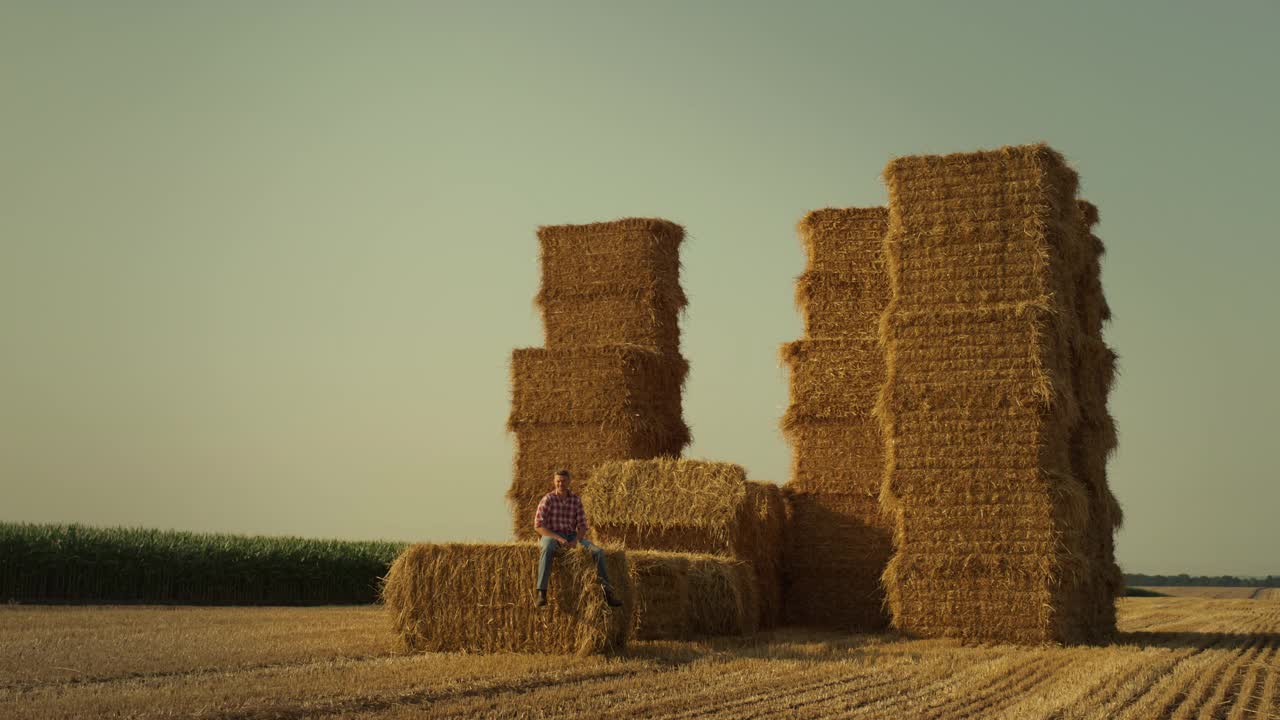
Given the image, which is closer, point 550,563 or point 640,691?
point 640,691

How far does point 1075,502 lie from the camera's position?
1355 cm

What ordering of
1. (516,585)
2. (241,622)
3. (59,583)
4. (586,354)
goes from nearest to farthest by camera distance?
(516,585) < (241,622) < (586,354) < (59,583)

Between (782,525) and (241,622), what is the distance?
6759mm

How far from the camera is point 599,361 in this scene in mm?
16969

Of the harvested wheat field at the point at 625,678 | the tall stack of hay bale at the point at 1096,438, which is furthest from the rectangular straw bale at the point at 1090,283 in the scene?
the harvested wheat field at the point at 625,678

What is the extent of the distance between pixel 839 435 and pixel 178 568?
543 inches

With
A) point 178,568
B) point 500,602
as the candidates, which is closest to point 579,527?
point 500,602

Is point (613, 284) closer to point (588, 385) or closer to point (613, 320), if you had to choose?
point (613, 320)

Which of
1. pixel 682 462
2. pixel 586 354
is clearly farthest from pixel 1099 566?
pixel 586 354

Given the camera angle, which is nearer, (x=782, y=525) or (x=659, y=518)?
(x=659, y=518)

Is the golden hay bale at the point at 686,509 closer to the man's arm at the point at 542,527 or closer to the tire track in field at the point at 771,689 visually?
the man's arm at the point at 542,527

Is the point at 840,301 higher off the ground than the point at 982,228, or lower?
lower

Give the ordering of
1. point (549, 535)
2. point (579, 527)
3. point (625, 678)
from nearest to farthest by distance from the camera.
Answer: point (625, 678) < point (549, 535) < point (579, 527)

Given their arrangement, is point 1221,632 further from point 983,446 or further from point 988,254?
point 988,254
